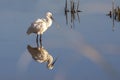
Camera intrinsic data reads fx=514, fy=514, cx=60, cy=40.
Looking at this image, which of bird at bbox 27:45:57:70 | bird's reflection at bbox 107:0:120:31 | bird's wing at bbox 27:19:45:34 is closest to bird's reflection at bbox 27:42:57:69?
bird at bbox 27:45:57:70

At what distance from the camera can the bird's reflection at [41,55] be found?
7.60 m

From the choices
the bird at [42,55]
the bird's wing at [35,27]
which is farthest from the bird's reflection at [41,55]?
the bird's wing at [35,27]

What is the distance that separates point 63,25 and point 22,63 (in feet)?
31.4

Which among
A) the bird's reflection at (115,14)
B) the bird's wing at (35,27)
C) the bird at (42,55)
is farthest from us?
the bird's reflection at (115,14)

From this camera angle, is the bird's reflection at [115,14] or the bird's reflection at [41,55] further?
the bird's reflection at [115,14]

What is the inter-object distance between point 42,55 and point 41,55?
0.02 meters

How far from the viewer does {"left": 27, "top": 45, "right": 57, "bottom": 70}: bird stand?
754 centimetres

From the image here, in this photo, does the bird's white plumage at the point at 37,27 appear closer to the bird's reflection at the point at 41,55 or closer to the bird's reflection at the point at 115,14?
the bird's reflection at the point at 41,55

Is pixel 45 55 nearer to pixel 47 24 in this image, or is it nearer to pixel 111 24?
pixel 47 24

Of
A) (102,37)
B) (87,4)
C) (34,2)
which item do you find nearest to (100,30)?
(102,37)

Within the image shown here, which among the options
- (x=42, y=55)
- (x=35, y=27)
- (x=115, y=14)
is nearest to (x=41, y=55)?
(x=42, y=55)

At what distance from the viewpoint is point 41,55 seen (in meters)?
8.52

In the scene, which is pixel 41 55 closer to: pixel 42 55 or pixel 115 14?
pixel 42 55

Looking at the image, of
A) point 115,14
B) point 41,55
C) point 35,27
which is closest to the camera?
point 41,55
